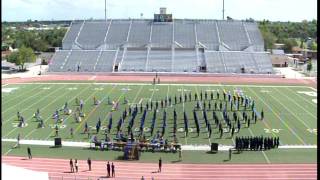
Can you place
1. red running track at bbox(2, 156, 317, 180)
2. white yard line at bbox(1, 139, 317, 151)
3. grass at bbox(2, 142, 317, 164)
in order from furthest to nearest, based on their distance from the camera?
white yard line at bbox(1, 139, 317, 151)
grass at bbox(2, 142, 317, 164)
red running track at bbox(2, 156, 317, 180)

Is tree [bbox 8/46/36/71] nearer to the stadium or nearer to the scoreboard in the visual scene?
the stadium

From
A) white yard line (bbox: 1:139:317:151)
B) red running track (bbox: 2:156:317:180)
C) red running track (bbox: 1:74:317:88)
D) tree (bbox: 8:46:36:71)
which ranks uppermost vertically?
tree (bbox: 8:46:36:71)

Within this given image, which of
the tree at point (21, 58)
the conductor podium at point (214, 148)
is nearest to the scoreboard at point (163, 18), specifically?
the tree at point (21, 58)

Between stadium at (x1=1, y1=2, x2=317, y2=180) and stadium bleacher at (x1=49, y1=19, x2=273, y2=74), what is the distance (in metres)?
0.25

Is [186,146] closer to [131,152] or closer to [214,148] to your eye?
[214,148]

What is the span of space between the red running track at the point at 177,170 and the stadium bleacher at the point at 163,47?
125 feet

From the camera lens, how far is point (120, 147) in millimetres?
22047

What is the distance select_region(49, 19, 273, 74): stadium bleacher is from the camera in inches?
2324

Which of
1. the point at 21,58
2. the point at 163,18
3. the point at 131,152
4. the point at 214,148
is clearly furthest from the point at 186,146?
the point at 163,18

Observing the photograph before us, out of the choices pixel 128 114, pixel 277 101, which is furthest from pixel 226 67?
pixel 128 114

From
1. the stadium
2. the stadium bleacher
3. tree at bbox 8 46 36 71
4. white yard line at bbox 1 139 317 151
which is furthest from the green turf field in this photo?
tree at bbox 8 46 36 71

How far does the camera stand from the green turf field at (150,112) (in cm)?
2494

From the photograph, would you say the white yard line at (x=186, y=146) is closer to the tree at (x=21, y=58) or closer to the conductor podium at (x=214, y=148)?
the conductor podium at (x=214, y=148)

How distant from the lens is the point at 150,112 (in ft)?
102
